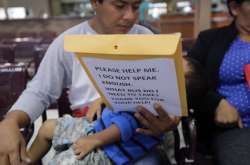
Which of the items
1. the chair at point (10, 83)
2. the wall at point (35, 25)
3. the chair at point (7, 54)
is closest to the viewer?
the chair at point (10, 83)

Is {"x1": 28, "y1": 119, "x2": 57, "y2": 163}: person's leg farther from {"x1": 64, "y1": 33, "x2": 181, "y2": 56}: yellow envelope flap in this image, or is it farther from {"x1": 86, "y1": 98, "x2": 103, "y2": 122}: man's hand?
{"x1": 64, "y1": 33, "x2": 181, "y2": 56}: yellow envelope flap

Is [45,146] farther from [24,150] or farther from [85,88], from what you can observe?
[85,88]

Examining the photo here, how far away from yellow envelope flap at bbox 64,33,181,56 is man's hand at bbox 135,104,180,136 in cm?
23

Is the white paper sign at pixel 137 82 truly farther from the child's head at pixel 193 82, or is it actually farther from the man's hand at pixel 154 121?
the child's head at pixel 193 82

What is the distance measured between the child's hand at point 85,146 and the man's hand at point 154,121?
0.15 metres

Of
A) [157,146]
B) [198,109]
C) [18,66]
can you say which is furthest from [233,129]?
[18,66]

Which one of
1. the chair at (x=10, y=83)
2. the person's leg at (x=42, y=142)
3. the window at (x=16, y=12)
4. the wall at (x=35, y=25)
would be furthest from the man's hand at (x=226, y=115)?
the window at (x=16, y=12)

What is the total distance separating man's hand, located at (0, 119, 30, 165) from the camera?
3.34 ft

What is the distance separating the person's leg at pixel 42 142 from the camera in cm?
117

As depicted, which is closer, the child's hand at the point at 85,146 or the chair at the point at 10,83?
the child's hand at the point at 85,146

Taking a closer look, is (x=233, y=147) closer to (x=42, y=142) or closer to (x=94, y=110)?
(x=94, y=110)

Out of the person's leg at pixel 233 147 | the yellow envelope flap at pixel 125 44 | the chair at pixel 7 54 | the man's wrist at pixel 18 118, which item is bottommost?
the person's leg at pixel 233 147

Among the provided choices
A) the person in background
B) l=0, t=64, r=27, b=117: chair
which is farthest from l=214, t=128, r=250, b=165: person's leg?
l=0, t=64, r=27, b=117: chair

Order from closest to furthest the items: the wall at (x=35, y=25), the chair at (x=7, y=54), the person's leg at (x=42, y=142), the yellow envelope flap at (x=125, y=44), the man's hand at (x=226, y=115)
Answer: the yellow envelope flap at (x=125, y=44)
the person's leg at (x=42, y=142)
the man's hand at (x=226, y=115)
the chair at (x=7, y=54)
the wall at (x=35, y=25)
